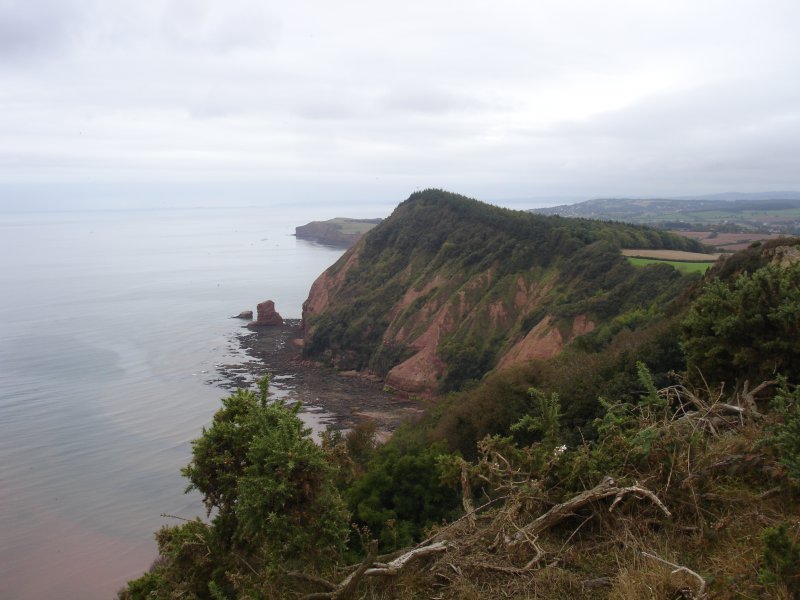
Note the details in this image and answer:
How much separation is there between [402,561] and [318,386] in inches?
1728

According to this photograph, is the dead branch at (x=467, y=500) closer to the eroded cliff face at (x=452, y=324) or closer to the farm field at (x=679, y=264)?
the eroded cliff face at (x=452, y=324)

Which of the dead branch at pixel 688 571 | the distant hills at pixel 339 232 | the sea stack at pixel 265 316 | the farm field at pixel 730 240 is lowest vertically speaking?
the sea stack at pixel 265 316

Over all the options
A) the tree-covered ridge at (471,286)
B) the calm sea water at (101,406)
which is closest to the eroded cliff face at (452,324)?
the tree-covered ridge at (471,286)

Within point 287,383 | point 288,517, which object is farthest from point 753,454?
point 287,383

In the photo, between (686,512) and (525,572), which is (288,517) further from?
(686,512)

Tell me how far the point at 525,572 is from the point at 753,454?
8.92 feet

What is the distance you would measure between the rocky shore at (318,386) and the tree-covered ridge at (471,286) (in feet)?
8.26

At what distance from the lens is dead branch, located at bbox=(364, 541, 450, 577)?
5.77 m

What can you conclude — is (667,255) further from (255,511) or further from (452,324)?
(255,511)

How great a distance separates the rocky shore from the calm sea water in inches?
105

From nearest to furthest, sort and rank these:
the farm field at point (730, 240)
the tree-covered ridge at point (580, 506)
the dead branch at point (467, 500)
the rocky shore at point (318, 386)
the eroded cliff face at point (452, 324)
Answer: the tree-covered ridge at point (580, 506), the dead branch at point (467, 500), the rocky shore at point (318, 386), the eroded cliff face at point (452, 324), the farm field at point (730, 240)

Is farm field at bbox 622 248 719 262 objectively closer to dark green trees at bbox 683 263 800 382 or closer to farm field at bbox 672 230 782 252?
farm field at bbox 672 230 782 252

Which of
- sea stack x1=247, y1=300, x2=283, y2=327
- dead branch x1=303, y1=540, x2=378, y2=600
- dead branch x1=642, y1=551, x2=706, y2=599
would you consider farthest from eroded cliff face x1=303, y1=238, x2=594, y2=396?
dead branch x1=642, y1=551, x2=706, y2=599

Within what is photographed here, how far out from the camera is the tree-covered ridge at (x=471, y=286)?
45.2 meters
